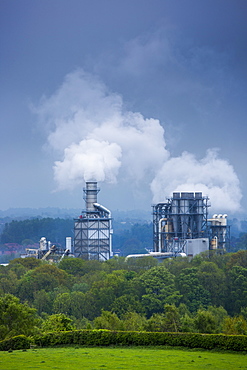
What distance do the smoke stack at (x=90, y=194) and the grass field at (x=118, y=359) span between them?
56.3m

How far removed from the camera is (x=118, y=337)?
1296 inches

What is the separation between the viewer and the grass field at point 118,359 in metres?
26.2

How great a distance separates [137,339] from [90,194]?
188 ft

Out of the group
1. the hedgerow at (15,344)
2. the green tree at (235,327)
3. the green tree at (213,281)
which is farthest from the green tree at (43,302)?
the hedgerow at (15,344)

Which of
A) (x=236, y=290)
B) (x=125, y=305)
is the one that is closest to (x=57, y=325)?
(x=125, y=305)

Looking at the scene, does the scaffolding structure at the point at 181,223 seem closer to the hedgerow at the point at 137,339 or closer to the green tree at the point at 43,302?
the green tree at the point at 43,302

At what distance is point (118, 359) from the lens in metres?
28.3

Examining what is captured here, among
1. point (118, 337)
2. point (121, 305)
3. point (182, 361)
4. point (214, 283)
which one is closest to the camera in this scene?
point (182, 361)

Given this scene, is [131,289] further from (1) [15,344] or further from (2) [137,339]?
(1) [15,344]

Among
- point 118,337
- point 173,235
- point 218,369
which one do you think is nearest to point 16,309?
point 118,337

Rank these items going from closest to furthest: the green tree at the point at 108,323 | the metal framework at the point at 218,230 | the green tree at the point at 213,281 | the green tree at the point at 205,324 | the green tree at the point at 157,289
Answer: the green tree at the point at 205,324, the green tree at the point at 108,323, the green tree at the point at 157,289, the green tree at the point at 213,281, the metal framework at the point at 218,230

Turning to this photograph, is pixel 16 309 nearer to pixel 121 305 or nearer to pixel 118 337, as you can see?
pixel 118 337

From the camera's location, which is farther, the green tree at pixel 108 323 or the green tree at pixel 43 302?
the green tree at pixel 43 302

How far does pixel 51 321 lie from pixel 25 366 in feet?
43.8
